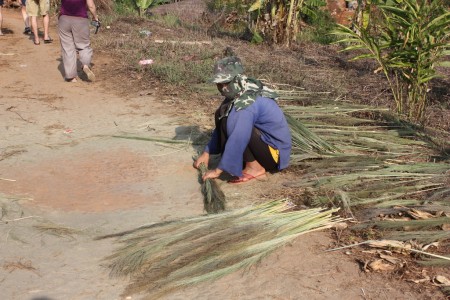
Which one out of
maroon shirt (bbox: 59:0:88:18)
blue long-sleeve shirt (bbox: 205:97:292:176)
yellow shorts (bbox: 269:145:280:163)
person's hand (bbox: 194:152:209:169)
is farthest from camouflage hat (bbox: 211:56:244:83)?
maroon shirt (bbox: 59:0:88:18)

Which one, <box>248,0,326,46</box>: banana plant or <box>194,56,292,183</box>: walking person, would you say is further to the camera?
<box>248,0,326,46</box>: banana plant

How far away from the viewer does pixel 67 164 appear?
5.46m

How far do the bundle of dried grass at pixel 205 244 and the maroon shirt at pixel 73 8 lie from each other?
4564 mm

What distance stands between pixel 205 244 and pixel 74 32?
4988 mm

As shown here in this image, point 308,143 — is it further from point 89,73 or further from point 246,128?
point 89,73

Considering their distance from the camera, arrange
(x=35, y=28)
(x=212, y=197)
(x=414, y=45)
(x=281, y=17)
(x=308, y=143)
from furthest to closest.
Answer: (x=281, y=17), (x=35, y=28), (x=414, y=45), (x=308, y=143), (x=212, y=197)

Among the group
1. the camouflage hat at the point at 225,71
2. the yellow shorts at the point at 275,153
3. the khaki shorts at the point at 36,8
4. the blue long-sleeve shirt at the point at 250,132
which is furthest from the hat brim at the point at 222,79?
the khaki shorts at the point at 36,8

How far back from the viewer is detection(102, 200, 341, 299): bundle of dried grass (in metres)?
3.45

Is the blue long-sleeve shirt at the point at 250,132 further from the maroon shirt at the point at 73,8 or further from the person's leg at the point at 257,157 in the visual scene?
the maroon shirt at the point at 73,8

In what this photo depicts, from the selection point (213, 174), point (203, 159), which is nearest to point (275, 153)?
point (213, 174)

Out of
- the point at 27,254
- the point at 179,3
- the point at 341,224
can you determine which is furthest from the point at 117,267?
the point at 179,3

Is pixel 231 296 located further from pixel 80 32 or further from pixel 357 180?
pixel 80 32

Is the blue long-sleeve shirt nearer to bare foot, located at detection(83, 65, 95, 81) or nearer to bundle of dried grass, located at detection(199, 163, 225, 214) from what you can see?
bundle of dried grass, located at detection(199, 163, 225, 214)

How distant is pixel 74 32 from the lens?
7.95m
